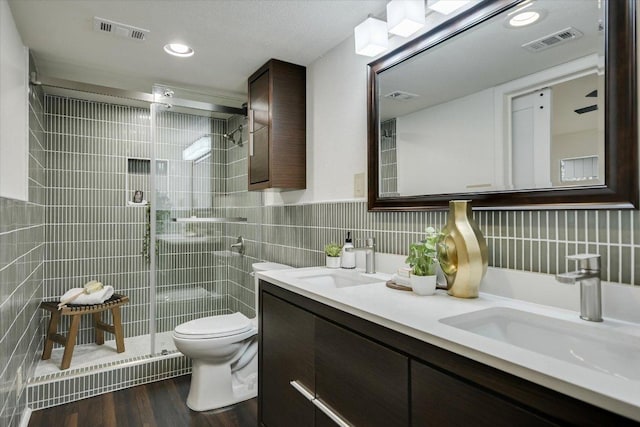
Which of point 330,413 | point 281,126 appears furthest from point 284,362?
point 281,126

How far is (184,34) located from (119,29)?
344 mm

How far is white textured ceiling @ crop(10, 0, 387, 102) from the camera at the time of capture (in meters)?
1.78

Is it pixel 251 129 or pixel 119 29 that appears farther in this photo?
pixel 251 129

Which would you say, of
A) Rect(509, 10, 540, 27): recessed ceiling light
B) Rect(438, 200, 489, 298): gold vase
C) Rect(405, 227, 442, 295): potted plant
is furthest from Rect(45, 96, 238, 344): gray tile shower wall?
Rect(509, 10, 540, 27): recessed ceiling light

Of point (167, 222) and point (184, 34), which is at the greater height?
point (184, 34)

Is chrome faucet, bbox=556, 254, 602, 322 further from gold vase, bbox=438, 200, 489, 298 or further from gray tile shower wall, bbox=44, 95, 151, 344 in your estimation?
gray tile shower wall, bbox=44, 95, 151, 344

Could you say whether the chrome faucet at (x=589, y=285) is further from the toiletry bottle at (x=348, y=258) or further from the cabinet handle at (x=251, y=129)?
the cabinet handle at (x=251, y=129)

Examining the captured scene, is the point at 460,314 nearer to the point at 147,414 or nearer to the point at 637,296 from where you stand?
the point at 637,296

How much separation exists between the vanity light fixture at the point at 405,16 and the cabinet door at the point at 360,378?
1.27 meters

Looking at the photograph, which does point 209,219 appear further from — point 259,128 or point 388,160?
point 388,160

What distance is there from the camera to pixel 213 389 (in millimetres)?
2266

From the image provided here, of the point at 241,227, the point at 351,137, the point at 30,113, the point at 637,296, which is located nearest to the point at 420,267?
the point at 637,296

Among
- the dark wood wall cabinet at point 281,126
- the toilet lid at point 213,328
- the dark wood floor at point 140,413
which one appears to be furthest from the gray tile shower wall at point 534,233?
the dark wood floor at point 140,413

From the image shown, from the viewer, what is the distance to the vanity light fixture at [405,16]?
4.88 feet
